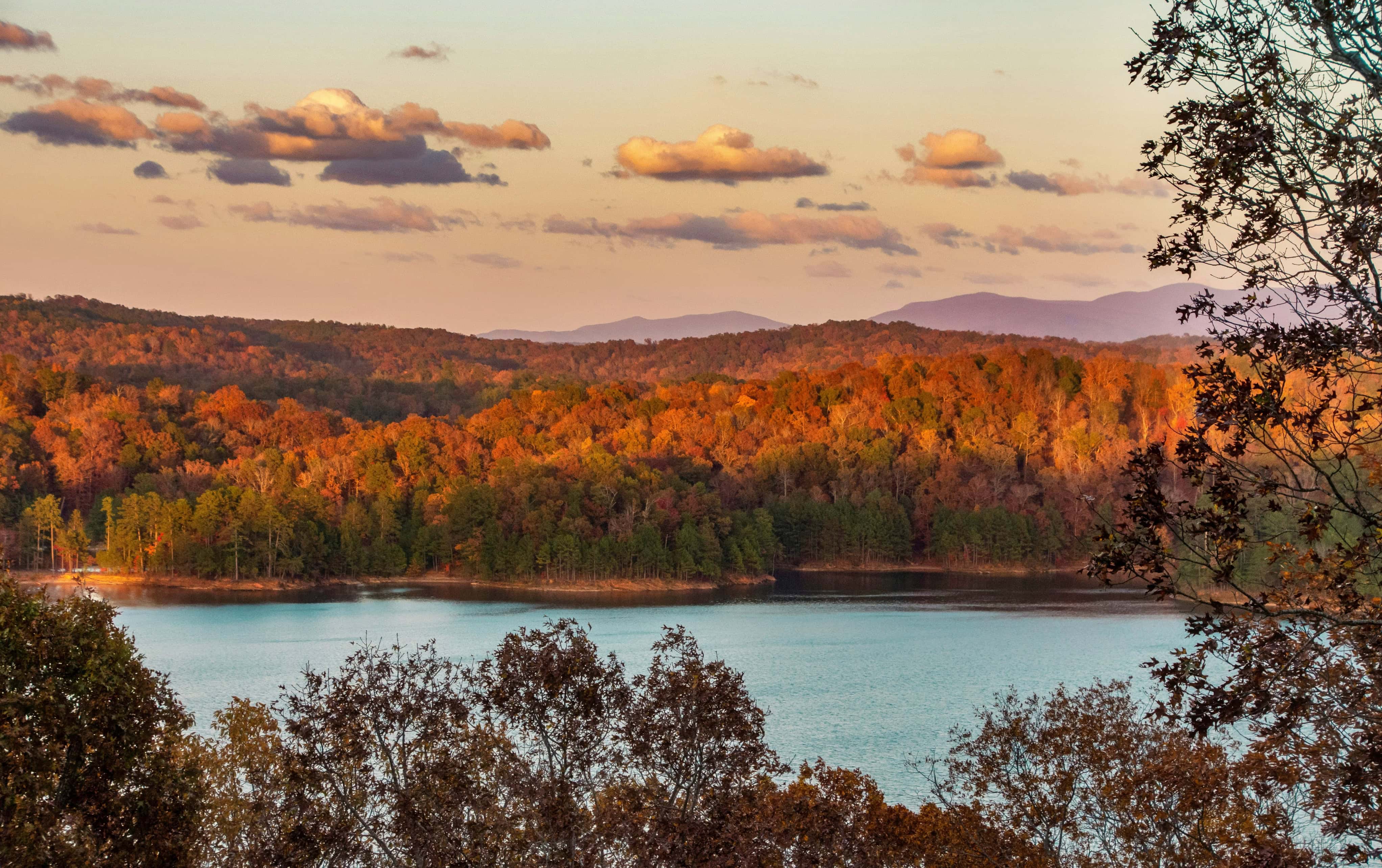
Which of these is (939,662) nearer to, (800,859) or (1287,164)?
(800,859)

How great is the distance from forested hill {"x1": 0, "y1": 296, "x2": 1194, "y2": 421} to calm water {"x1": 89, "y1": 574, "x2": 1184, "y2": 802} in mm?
66958

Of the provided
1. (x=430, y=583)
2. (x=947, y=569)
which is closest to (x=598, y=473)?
(x=430, y=583)

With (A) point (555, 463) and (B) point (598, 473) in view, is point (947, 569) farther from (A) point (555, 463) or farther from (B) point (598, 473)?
(A) point (555, 463)

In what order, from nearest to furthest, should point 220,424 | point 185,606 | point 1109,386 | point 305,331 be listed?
1. point 185,606
2. point 220,424
3. point 1109,386
4. point 305,331

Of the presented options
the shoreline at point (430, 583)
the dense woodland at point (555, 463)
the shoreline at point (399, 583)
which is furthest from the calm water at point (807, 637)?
the dense woodland at point (555, 463)

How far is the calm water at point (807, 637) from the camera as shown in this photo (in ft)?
92.5

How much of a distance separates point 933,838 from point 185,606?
52.2 meters

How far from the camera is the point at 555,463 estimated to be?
277ft

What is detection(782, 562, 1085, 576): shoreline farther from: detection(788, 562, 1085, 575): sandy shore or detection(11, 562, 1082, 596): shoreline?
detection(11, 562, 1082, 596): shoreline

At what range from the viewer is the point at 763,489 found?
96.4m

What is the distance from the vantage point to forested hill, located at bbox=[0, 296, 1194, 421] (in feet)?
445

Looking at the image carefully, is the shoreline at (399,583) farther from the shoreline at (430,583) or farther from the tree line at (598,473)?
the tree line at (598,473)

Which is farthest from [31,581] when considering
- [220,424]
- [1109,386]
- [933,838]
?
[1109,386]

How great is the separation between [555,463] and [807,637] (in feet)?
140
